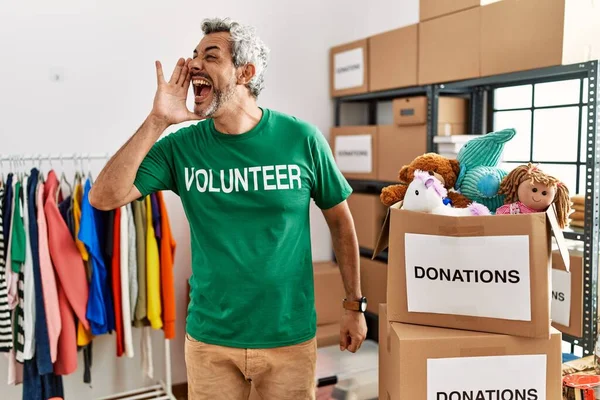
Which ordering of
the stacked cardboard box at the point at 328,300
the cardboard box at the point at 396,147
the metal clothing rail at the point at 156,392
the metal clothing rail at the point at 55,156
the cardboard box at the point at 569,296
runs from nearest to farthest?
the cardboard box at the point at 569,296 → the metal clothing rail at the point at 55,156 → the cardboard box at the point at 396,147 → the metal clothing rail at the point at 156,392 → the stacked cardboard box at the point at 328,300

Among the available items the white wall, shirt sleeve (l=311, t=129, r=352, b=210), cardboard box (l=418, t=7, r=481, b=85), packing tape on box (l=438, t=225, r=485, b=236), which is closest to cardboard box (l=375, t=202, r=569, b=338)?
packing tape on box (l=438, t=225, r=485, b=236)

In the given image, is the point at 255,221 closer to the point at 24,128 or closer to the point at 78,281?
the point at 78,281

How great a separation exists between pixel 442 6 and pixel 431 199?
1.48 meters

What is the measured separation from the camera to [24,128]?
2.65 meters

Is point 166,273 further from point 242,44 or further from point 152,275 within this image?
point 242,44

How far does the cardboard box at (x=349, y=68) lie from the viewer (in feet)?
10.00

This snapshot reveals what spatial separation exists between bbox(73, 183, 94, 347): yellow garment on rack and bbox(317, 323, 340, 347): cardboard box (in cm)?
116

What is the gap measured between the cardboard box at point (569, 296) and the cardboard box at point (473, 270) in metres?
0.71

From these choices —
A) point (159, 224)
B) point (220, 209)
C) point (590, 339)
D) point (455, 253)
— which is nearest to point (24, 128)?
point (159, 224)

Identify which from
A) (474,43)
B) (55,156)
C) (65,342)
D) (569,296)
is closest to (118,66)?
(55,156)

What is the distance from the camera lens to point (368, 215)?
3.07 metres

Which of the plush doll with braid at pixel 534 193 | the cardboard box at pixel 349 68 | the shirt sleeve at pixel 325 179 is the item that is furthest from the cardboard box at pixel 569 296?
the cardboard box at pixel 349 68

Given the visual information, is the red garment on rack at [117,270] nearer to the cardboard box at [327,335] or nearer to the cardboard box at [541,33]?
the cardboard box at [327,335]

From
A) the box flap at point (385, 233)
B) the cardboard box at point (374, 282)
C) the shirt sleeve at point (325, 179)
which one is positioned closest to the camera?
the box flap at point (385, 233)
